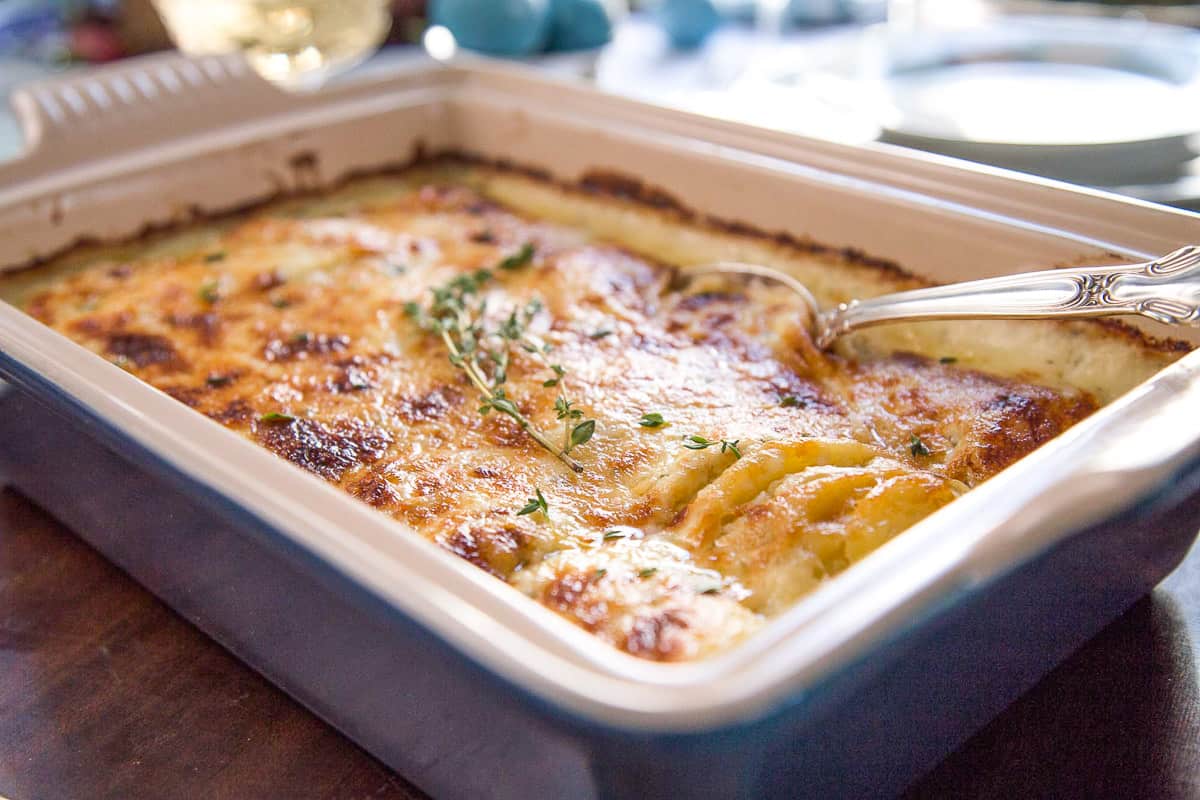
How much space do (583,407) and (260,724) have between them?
0.50m

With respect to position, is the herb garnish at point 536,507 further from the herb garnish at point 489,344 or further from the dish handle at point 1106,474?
the dish handle at point 1106,474

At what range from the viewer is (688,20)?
2961 millimetres

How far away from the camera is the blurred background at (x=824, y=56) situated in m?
1.62

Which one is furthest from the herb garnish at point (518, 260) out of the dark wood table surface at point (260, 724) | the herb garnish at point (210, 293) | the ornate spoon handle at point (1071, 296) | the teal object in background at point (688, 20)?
the teal object in background at point (688, 20)

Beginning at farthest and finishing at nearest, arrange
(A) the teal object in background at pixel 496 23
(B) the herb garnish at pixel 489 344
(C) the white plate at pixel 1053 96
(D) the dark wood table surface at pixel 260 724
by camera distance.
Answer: (A) the teal object in background at pixel 496 23 < (C) the white plate at pixel 1053 96 < (B) the herb garnish at pixel 489 344 < (D) the dark wood table surface at pixel 260 724

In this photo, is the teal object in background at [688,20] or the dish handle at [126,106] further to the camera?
the teal object in background at [688,20]

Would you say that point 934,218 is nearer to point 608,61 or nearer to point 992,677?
point 992,677

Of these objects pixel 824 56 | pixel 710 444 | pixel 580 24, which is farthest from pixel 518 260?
pixel 580 24

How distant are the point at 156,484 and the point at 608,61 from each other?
2.28 metres

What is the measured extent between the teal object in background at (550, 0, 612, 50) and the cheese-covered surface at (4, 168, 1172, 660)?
752mm

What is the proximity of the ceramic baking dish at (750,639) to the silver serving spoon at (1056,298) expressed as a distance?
0.13 m

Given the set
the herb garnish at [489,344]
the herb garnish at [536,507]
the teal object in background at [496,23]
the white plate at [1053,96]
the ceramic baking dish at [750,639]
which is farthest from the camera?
the teal object in background at [496,23]

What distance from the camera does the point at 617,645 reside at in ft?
2.83

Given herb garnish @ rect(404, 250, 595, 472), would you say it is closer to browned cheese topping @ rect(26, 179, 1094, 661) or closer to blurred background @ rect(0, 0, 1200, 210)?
browned cheese topping @ rect(26, 179, 1094, 661)
